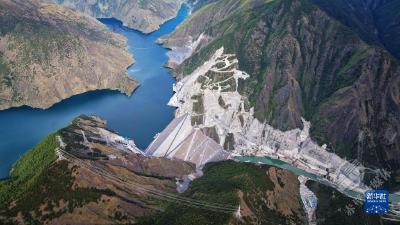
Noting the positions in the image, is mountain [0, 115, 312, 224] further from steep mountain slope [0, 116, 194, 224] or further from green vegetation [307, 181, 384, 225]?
green vegetation [307, 181, 384, 225]

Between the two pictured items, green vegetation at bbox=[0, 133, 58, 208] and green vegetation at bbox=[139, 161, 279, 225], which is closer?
green vegetation at bbox=[139, 161, 279, 225]

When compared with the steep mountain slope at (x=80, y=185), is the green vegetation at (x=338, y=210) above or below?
above

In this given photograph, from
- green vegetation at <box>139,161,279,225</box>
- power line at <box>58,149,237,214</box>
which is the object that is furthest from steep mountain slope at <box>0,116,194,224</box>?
green vegetation at <box>139,161,279,225</box>

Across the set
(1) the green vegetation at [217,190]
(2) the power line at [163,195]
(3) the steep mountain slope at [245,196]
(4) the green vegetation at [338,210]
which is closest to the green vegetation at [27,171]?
(2) the power line at [163,195]

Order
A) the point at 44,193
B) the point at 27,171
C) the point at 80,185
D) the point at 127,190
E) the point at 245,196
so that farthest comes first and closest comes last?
1. the point at 27,171
2. the point at 245,196
3. the point at 127,190
4. the point at 80,185
5. the point at 44,193

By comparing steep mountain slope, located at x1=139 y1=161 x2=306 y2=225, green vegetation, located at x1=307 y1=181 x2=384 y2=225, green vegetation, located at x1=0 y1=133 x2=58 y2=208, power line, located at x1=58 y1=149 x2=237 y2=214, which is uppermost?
green vegetation, located at x1=307 y1=181 x2=384 y2=225

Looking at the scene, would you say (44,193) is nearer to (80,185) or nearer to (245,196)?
(80,185)

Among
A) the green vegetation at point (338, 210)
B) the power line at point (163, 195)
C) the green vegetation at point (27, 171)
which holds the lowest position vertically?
the green vegetation at point (27, 171)

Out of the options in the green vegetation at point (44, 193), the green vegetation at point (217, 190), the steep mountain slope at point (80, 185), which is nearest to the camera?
the green vegetation at point (44, 193)

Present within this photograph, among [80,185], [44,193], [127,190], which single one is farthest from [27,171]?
[127,190]

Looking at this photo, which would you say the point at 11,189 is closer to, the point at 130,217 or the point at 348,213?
the point at 130,217

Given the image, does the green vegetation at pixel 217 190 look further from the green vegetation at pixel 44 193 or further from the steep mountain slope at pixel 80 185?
the green vegetation at pixel 44 193

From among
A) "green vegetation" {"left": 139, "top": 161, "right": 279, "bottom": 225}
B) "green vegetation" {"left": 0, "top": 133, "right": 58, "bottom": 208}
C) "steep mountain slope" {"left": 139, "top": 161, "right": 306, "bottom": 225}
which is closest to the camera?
"green vegetation" {"left": 139, "top": 161, "right": 279, "bottom": 225}
